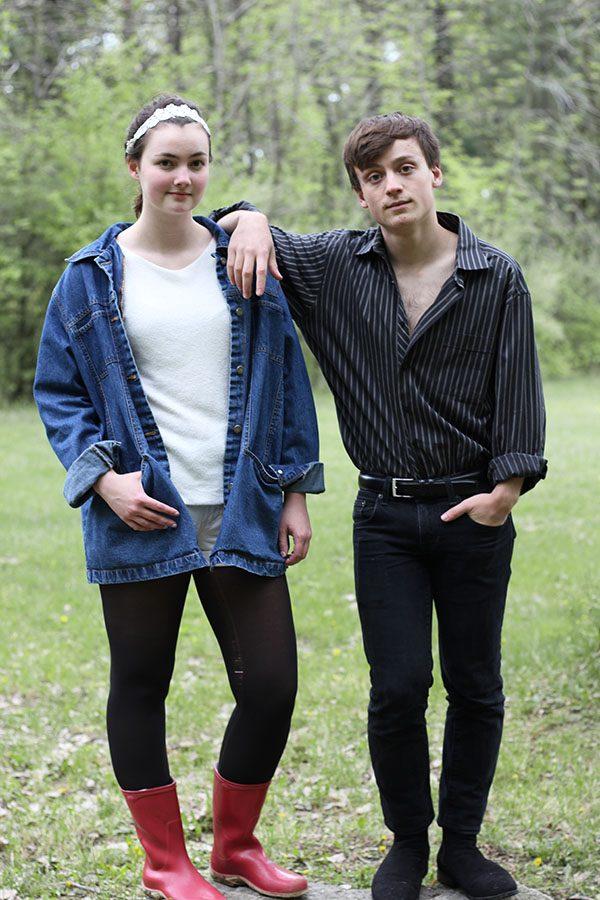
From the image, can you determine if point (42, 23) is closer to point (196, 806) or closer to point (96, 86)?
point (96, 86)

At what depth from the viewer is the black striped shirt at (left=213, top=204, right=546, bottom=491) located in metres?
3.19

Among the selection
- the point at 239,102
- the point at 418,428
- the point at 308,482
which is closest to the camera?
the point at 418,428

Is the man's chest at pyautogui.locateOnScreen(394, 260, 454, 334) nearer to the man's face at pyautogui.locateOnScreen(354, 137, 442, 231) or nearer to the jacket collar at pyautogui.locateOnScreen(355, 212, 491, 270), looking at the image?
the jacket collar at pyautogui.locateOnScreen(355, 212, 491, 270)

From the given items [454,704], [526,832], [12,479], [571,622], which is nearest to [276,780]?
[526,832]

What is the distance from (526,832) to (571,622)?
99.1 inches

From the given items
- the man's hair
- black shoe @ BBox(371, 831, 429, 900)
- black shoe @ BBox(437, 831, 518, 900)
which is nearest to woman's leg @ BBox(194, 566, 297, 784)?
black shoe @ BBox(371, 831, 429, 900)

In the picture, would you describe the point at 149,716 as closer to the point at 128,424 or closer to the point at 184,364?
the point at 128,424

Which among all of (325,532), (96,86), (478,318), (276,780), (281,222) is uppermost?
(96,86)

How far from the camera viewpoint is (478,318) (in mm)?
3195

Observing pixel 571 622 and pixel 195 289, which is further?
pixel 571 622

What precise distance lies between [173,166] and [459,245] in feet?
2.75

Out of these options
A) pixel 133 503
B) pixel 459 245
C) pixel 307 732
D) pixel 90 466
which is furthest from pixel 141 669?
pixel 307 732

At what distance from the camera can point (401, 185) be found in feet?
10.3

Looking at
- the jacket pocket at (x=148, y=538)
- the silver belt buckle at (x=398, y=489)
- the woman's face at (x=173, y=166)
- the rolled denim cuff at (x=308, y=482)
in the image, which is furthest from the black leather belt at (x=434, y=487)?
the woman's face at (x=173, y=166)
